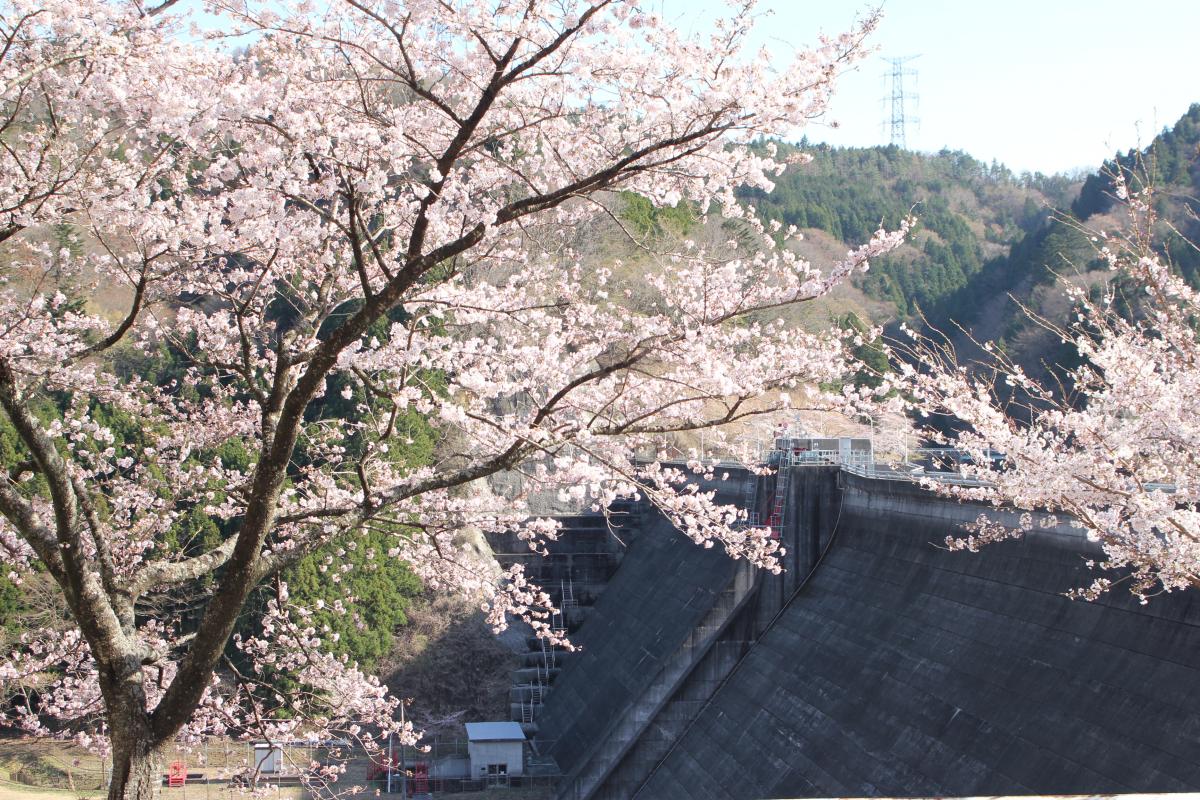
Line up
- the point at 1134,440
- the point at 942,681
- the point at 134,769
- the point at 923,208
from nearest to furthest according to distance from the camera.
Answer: the point at 134,769 < the point at 1134,440 < the point at 942,681 < the point at 923,208

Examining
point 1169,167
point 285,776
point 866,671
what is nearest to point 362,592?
point 285,776

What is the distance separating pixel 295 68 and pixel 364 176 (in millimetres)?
701

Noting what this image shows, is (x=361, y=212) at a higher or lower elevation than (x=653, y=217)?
lower

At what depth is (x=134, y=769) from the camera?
14.8 ft

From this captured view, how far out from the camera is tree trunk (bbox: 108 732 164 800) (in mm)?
4488

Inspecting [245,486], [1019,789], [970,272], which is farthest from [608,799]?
[970,272]

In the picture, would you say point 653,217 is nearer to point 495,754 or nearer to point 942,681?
point 495,754

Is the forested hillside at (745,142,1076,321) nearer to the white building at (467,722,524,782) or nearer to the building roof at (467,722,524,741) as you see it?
the building roof at (467,722,524,741)

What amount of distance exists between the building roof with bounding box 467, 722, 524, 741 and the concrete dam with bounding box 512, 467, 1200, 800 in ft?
2.45

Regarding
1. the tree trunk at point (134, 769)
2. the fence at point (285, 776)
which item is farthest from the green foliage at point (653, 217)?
the tree trunk at point (134, 769)

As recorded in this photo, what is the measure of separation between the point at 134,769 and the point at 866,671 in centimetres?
1087

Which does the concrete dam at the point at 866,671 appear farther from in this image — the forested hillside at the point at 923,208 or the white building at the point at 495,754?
the forested hillside at the point at 923,208

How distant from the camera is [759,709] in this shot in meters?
15.7

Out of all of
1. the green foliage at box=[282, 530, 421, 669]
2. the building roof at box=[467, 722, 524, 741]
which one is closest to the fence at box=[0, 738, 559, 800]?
the building roof at box=[467, 722, 524, 741]
